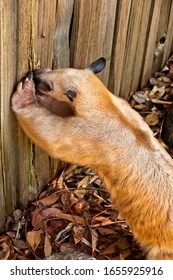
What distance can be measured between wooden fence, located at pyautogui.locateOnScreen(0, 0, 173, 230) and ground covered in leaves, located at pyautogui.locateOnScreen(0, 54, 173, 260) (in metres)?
0.12

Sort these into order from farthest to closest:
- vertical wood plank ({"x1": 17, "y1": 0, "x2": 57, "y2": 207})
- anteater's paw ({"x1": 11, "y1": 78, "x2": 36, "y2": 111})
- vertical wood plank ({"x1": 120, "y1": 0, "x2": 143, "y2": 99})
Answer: vertical wood plank ({"x1": 120, "y1": 0, "x2": 143, "y2": 99})
anteater's paw ({"x1": 11, "y1": 78, "x2": 36, "y2": 111})
vertical wood plank ({"x1": 17, "y1": 0, "x2": 57, "y2": 207})

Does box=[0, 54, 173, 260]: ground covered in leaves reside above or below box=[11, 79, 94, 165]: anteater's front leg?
below

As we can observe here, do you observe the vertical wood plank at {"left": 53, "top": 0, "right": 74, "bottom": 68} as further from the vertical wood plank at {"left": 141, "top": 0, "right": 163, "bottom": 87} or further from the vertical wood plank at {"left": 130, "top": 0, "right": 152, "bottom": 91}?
the vertical wood plank at {"left": 141, "top": 0, "right": 163, "bottom": 87}

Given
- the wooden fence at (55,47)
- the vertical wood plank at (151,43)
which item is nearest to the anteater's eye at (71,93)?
the wooden fence at (55,47)

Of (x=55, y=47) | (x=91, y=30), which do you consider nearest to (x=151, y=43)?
(x=91, y=30)

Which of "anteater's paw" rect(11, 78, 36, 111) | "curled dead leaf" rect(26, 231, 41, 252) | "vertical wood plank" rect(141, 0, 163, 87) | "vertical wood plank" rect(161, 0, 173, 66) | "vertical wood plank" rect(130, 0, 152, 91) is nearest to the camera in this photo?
"anteater's paw" rect(11, 78, 36, 111)

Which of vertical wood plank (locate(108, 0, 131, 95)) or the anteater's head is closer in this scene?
the anteater's head

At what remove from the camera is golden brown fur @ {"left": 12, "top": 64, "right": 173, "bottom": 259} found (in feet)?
11.7

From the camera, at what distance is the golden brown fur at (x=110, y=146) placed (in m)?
3.57

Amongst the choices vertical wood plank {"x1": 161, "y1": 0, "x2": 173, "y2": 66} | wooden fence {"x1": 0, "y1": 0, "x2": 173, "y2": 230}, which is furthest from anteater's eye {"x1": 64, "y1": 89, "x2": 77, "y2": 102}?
vertical wood plank {"x1": 161, "y1": 0, "x2": 173, "y2": 66}

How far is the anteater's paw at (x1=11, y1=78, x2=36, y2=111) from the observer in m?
3.43

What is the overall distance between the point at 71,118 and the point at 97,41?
3.34ft

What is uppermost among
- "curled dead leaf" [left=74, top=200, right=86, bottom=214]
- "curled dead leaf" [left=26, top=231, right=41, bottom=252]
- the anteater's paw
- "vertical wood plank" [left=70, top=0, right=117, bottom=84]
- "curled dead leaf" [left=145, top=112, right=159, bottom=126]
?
"vertical wood plank" [left=70, top=0, right=117, bottom=84]

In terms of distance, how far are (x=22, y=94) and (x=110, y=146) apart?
0.70m
